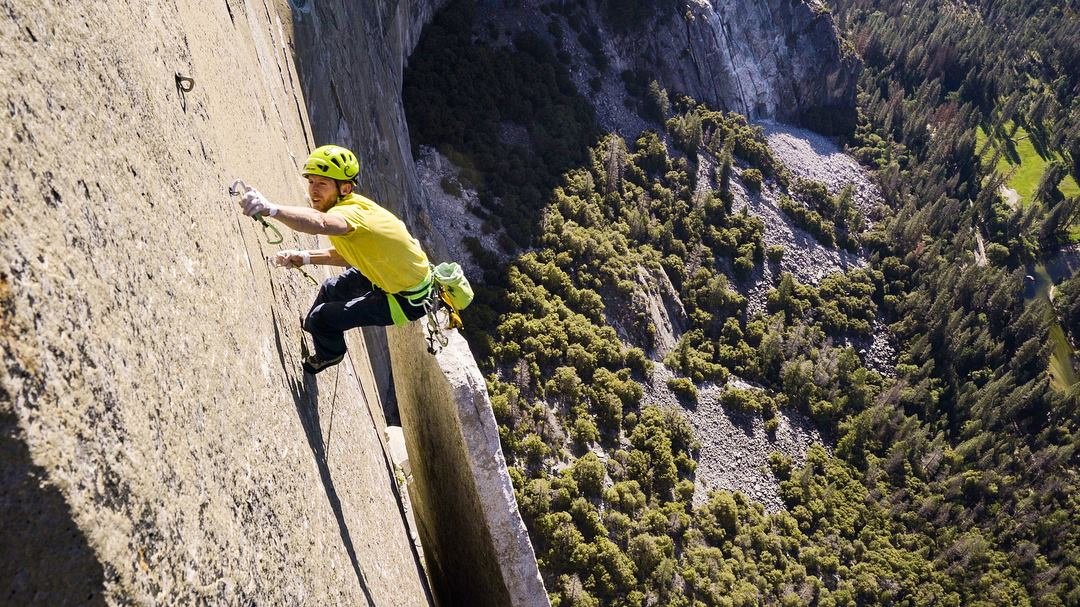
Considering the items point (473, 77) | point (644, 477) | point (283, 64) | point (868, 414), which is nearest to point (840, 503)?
point (868, 414)

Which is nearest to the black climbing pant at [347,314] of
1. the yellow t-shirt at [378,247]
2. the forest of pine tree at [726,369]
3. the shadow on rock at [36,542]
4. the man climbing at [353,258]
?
the man climbing at [353,258]

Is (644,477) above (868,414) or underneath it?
above

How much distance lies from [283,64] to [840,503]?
150 feet

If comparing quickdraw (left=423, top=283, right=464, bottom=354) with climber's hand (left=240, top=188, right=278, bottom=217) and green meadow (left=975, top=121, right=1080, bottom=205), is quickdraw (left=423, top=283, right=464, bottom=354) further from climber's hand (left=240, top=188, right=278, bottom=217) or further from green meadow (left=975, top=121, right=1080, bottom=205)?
green meadow (left=975, top=121, right=1080, bottom=205)

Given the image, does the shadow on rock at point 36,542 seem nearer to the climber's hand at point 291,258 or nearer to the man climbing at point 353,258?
the man climbing at point 353,258

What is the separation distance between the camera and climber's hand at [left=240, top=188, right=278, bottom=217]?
585cm

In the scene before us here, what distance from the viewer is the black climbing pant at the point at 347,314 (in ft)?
25.5

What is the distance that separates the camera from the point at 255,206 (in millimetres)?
5898

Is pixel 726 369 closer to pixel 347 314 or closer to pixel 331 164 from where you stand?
pixel 347 314

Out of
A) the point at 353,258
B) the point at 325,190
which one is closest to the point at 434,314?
the point at 353,258

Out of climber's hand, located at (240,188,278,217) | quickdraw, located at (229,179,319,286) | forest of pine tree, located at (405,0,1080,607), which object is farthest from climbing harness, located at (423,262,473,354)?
forest of pine tree, located at (405,0,1080,607)

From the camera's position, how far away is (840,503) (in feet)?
145

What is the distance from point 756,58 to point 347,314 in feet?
262

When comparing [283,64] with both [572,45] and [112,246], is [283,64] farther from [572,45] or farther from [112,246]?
[572,45]
